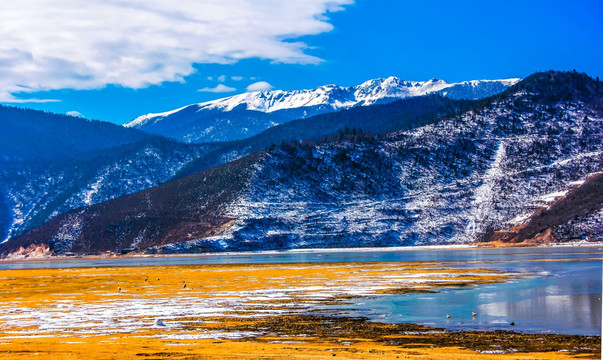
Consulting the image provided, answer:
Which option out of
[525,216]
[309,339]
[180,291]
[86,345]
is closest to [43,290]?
[180,291]

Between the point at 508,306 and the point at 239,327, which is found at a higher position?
the point at 239,327

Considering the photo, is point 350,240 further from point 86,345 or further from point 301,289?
point 86,345

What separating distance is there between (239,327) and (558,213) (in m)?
140

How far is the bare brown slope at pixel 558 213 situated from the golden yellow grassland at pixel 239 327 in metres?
93.1

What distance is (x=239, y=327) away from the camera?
139 feet

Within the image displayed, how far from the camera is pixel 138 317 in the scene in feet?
160

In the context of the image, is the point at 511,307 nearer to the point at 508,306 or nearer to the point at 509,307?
the point at 509,307

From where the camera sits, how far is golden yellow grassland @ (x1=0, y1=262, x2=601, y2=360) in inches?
1307

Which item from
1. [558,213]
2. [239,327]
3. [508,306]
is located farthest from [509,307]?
[558,213]

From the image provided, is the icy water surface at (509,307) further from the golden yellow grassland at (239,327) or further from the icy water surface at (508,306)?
the golden yellow grassland at (239,327)

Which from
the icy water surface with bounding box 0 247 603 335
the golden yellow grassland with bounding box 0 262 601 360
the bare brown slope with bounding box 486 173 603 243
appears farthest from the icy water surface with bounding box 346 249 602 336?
the bare brown slope with bounding box 486 173 603 243

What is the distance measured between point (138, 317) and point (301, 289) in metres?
20.0

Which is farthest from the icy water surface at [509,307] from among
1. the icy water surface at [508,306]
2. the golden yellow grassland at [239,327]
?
the golden yellow grassland at [239,327]

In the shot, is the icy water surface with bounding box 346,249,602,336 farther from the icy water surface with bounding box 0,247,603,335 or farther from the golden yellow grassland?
the golden yellow grassland
